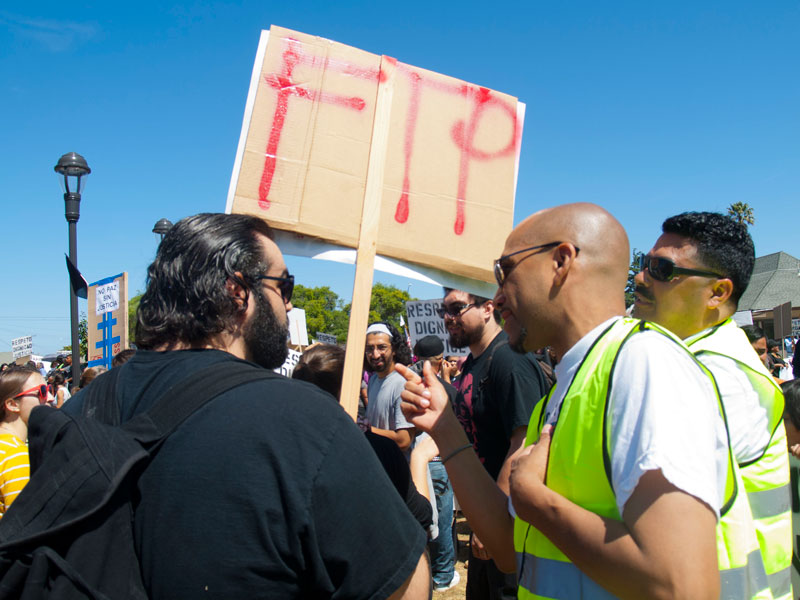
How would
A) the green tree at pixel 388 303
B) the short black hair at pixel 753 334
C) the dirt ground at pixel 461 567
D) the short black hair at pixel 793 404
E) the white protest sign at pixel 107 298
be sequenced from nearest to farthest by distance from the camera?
the short black hair at pixel 793 404 < the dirt ground at pixel 461 567 < the short black hair at pixel 753 334 < the white protest sign at pixel 107 298 < the green tree at pixel 388 303

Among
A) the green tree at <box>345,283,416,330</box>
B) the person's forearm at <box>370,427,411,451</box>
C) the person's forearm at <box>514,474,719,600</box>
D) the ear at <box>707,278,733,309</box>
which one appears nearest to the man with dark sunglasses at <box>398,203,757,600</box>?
the person's forearm at <box>514,474,719,600</box>

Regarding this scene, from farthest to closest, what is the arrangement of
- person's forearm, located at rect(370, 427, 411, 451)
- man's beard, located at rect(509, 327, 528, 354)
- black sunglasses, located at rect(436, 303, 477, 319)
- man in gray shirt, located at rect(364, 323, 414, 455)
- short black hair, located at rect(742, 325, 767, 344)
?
short black hair, located at rect(742, 325, 767, 344), man in gray shirt, located at rect(364, 323, 414, 455), person's forearm, located at rect(370, 427, 411, 451), black sunglasses, located at rect(436, 303, 477, 319), man's beard, located at rect(509, 327, 528, 354)

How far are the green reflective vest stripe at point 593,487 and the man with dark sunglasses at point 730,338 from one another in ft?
1.26

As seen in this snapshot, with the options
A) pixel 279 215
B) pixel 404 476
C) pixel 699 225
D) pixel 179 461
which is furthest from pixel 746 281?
pixel 179 461

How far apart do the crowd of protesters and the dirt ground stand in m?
3.07

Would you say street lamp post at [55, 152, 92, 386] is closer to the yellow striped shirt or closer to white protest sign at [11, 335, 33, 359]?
the yellow striped shirt

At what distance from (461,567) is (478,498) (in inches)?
193

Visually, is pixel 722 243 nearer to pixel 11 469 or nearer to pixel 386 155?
pixel 386 155

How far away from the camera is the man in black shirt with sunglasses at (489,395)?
280 centimetres

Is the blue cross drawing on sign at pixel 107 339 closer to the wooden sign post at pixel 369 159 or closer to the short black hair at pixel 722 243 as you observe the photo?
the wooden sign post at pixel 369 159

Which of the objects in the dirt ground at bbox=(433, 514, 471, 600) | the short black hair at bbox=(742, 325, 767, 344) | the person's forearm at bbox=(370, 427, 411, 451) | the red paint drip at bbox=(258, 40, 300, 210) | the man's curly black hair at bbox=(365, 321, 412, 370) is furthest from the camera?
the short black hair at bbox=(742, 325, 767, 344)

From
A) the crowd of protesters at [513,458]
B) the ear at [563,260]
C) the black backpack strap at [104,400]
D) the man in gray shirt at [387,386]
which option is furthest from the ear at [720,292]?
the man in gray shirt at [387,386]

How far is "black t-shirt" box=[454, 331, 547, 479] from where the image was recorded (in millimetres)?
2793

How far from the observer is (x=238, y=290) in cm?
144
